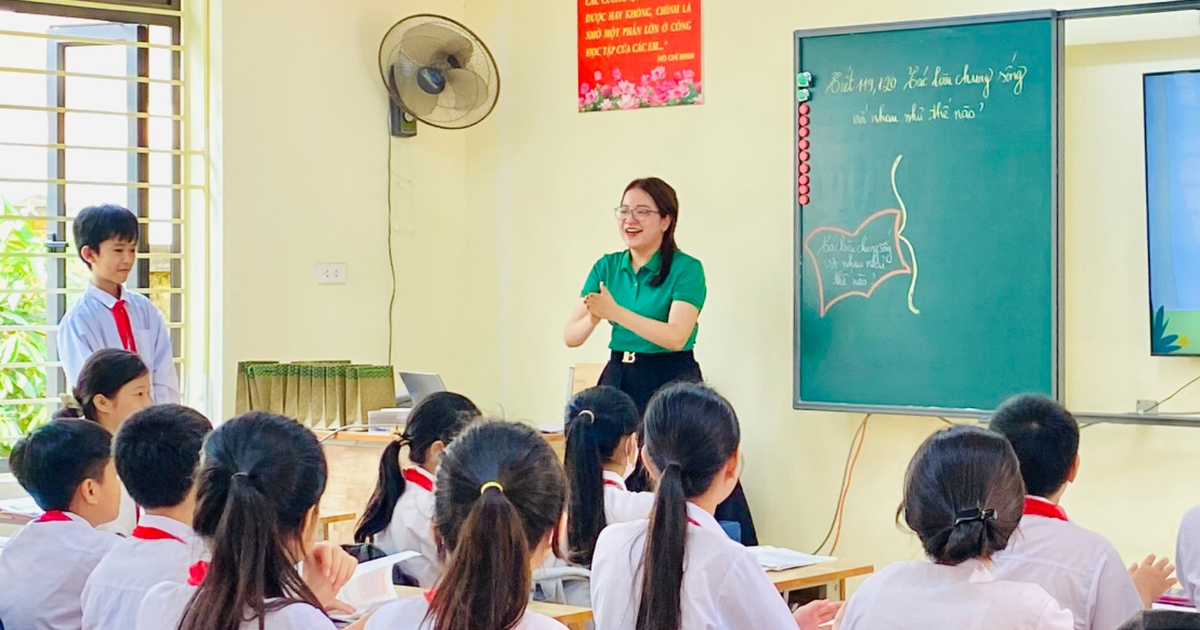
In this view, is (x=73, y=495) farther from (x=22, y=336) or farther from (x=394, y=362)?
(x=394, y=362)

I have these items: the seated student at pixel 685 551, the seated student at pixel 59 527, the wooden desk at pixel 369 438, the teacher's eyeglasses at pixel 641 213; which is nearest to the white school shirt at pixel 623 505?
the seated student at pixel 685 551

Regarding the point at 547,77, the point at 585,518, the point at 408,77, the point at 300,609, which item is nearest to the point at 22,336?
the point at 408,77

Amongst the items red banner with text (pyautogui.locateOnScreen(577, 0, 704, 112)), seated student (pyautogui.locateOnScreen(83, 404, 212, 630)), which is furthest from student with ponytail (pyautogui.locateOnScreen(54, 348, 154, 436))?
red banner with text (pyautogui.locateOnScreen(577, 0, 704, 112))

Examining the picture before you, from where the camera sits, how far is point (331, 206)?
5.39 meters

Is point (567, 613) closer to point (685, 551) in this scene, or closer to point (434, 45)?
point (685, 551)

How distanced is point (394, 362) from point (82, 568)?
10.1 ft

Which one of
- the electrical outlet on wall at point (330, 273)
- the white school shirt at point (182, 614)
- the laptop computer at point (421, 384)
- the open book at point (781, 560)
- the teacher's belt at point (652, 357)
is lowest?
the open book at point (781, 560)

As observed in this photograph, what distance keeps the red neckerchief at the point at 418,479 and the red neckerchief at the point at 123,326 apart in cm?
157

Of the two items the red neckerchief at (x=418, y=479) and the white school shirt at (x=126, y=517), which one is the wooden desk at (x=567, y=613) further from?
the white school shirt at (x=126, y=517)

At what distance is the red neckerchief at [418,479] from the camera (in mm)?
3031

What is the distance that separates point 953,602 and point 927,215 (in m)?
2.62

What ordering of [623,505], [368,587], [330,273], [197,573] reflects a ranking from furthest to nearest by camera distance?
[330,273], [623,505], [368,587], [197,573]

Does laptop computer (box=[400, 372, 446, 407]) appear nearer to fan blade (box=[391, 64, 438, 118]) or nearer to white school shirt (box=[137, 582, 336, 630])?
fan blade (box=[391, 64, 438, 118])

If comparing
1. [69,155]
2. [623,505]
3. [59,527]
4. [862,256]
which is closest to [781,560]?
[623,505]
